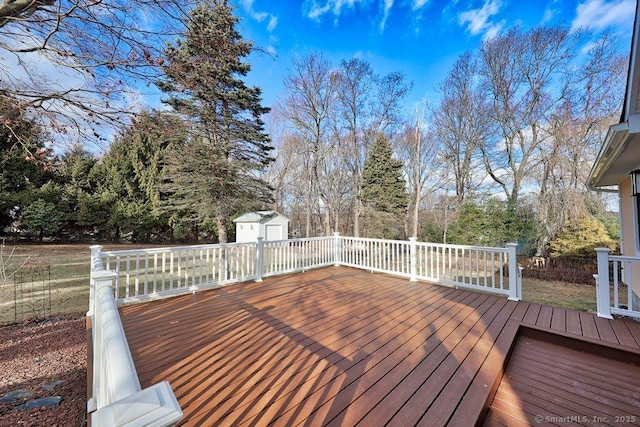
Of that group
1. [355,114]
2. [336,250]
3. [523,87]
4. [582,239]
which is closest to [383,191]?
[355,114]

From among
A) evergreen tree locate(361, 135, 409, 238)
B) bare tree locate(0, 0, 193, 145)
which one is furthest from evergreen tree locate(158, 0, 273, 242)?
evergreen tree locate(361, 135, 409, 238)

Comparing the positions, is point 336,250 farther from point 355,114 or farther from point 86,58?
point 355,114

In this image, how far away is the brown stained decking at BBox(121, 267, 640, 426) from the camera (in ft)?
5.98

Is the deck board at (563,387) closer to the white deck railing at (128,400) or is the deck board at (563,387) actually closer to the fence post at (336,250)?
the white deck railing at (128,400)

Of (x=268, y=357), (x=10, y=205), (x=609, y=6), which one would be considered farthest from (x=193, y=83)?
(x=10, y=205)

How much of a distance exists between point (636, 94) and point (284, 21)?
7818mm

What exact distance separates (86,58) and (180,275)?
2954 millimetres

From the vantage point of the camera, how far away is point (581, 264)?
8.68m

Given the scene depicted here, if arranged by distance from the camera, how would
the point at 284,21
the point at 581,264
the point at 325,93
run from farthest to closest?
the point at 325,93, the point at 581,264, the point at 284,21

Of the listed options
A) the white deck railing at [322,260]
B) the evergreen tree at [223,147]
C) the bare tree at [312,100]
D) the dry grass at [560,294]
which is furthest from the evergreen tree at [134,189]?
the dry grass at [560,294]

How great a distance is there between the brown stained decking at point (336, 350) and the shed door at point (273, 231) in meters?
10.8

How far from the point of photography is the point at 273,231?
15594mm

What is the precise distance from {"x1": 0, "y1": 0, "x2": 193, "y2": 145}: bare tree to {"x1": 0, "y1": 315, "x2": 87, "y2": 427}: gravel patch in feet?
9.49

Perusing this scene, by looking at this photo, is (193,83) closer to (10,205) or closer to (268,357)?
(268,357)
